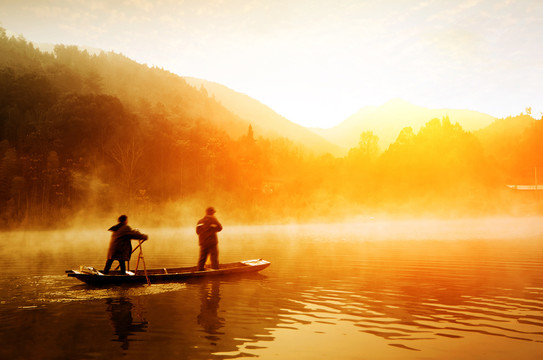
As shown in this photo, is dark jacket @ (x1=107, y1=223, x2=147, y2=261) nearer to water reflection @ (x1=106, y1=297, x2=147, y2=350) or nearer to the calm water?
the calm water

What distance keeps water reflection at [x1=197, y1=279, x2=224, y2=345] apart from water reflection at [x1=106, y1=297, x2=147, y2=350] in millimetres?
1812

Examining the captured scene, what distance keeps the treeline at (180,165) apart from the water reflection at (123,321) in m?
65.4

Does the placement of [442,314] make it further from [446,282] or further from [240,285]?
[240,285]

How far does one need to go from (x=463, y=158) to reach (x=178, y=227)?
8643 centimetres

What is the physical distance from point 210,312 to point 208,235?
7.40m

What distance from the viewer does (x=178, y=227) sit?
285 feet

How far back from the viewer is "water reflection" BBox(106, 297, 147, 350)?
10697mm

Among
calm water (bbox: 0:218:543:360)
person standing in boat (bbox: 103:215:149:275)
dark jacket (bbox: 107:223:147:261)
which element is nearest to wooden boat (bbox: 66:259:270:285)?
calm water (bbox: 0:218:543:360)

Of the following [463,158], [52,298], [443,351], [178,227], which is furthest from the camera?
[463,158]

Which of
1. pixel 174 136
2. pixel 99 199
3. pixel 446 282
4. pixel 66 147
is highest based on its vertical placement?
pixel 174 136

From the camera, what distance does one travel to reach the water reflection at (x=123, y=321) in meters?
10.7

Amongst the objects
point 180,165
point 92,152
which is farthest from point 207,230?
point 180,165

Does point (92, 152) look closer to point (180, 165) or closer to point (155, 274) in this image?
point (180, 165)

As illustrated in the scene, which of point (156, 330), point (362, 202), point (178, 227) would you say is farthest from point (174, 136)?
point (156, 330)
